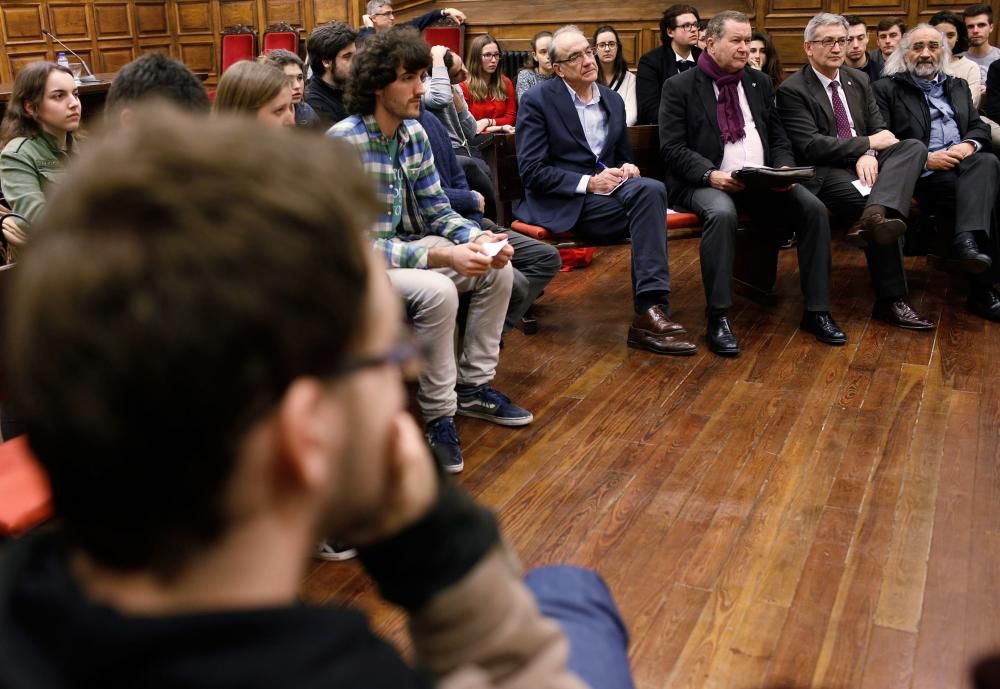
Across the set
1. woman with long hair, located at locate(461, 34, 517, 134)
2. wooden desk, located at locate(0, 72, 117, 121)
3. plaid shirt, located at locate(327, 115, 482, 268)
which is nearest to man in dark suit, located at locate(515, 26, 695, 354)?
plaid shirt, located at locate(327, 115, 482, 268)

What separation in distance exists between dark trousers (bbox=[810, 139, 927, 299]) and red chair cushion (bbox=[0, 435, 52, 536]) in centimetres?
326

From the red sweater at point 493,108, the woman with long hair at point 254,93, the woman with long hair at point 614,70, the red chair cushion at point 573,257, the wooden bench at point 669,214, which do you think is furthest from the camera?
the red sweater at point 493,108

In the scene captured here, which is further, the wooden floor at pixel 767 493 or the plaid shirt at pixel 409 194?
the plaid shirt at pixel 409 194

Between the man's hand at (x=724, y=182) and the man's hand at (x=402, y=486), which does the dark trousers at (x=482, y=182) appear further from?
the man's hand at (x=402, y=486)

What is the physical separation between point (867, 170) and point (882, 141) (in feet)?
0.71

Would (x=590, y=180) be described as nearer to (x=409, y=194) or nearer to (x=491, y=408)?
(x=409, y=194)

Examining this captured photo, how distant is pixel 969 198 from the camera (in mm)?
4012

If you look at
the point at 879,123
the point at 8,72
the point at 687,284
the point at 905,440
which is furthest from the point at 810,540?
the point at 8,72

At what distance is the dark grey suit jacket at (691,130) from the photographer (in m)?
4.00

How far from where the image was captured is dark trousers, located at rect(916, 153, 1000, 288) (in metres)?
3.97

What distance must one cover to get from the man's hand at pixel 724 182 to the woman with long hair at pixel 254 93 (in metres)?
1.95

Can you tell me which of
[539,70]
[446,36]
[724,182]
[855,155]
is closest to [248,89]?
[724,182]

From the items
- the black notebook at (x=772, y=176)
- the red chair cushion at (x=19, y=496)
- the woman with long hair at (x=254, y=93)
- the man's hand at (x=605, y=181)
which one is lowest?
the red chair cushion at (x=19, y=496)

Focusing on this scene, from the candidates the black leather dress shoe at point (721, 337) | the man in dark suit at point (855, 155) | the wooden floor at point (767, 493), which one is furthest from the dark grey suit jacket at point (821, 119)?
the black leather dress shoe at point (721, 337)
